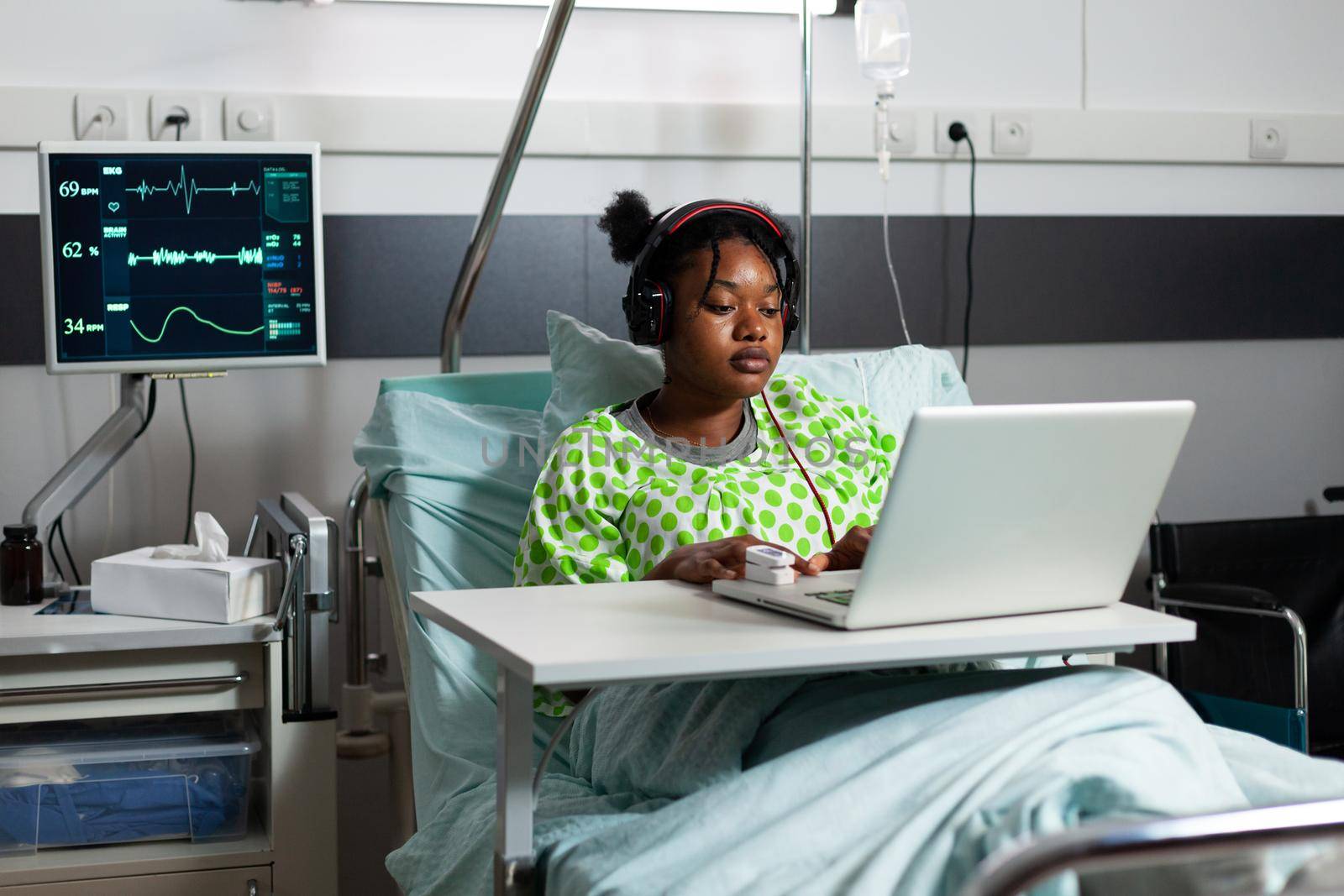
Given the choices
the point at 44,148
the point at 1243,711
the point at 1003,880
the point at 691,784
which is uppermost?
the point at 44,148

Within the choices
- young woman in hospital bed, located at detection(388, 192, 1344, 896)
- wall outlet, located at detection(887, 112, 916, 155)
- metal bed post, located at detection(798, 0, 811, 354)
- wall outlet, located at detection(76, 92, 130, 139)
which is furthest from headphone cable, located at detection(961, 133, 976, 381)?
wall outlet, located at detection(76, 92, 130, 139)

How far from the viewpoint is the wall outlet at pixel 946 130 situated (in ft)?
8.82

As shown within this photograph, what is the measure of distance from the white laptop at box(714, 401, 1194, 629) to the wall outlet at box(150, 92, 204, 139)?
1603 millimetres

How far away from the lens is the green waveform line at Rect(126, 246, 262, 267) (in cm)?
196

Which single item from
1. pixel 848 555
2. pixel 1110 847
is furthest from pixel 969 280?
pixel 1110 847

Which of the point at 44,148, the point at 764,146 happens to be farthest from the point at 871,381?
the point at 44,148

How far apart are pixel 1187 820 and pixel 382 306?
195 centimetres

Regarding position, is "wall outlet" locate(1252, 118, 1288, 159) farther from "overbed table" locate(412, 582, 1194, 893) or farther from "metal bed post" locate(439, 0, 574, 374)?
"overbed table" locate(412, 582, 1194, 893)

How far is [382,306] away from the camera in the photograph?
246 centimetres

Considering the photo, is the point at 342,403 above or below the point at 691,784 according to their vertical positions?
above

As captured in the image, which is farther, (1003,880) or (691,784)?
(691,784)

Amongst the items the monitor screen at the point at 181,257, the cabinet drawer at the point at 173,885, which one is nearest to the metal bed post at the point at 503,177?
the monitor screen at the point at 181,257

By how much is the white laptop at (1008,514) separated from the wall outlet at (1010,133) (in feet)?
5.66

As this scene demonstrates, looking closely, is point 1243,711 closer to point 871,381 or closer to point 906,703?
point 871,381
